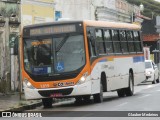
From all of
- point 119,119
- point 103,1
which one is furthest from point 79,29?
point 103,1

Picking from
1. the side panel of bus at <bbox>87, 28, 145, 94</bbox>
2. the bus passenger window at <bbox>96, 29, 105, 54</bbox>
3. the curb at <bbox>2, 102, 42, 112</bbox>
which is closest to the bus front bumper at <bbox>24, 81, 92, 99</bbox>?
the side panel of bus at <bbox>87, 28, 145, 94</bbox>

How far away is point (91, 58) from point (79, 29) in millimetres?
1134

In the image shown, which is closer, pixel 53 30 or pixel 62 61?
pixel 62 61

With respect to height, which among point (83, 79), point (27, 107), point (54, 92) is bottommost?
point (27, 107)

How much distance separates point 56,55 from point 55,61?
217 millimetres

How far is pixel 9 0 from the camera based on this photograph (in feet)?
103

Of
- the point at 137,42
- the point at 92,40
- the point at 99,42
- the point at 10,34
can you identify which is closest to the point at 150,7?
the point at 10,34

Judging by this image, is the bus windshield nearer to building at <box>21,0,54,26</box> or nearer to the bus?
the bus

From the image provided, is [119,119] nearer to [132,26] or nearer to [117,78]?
[117,78]

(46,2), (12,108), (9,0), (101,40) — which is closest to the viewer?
(12,108)

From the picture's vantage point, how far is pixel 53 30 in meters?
21.3

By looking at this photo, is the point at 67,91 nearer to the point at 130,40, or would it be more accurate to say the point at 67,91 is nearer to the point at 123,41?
the point at 123,41

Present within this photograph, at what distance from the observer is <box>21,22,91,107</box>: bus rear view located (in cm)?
2070

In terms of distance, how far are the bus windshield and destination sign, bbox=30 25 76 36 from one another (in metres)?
0.22
